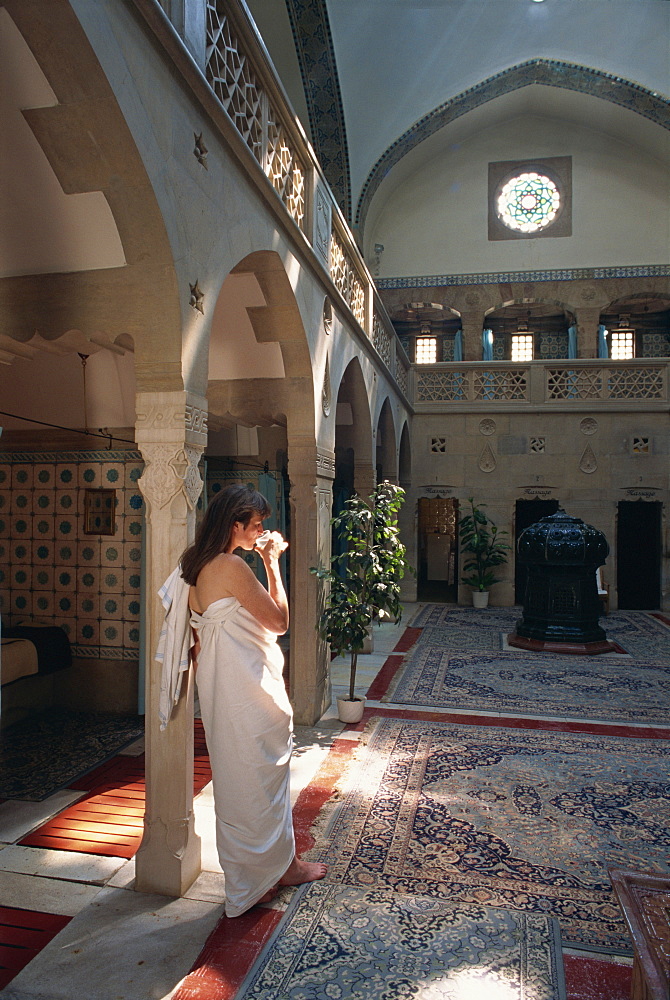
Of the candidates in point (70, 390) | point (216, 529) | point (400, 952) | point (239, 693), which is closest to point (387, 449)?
point (70, 390)

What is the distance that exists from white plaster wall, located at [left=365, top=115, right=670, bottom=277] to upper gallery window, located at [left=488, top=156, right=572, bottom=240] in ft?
0.49

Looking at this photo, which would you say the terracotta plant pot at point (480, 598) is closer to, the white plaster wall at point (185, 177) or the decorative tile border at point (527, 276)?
the decorative tile border at point (527, 276)

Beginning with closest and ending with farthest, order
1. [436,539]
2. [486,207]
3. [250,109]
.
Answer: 1. [250,109]
2. [486,207]
3. [436,539]

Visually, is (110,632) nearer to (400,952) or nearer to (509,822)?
(509,822)

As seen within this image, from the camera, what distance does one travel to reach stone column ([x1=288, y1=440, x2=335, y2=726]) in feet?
19.4

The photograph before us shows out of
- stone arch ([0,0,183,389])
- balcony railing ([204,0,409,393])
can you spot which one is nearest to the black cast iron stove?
balcony railing ([204,0,409,393])

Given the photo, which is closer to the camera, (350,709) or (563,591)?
(350,709)

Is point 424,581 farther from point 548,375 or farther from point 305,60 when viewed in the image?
point 305,60

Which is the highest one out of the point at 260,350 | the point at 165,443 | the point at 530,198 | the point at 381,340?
the point at 530,198

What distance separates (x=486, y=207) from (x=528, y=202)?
968mm

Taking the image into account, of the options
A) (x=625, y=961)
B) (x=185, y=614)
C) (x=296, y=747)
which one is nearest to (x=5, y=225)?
(x=185, y=614)

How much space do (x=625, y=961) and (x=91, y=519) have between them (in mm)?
5414

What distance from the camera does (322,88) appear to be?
40.8 ft

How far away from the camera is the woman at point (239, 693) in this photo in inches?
120
